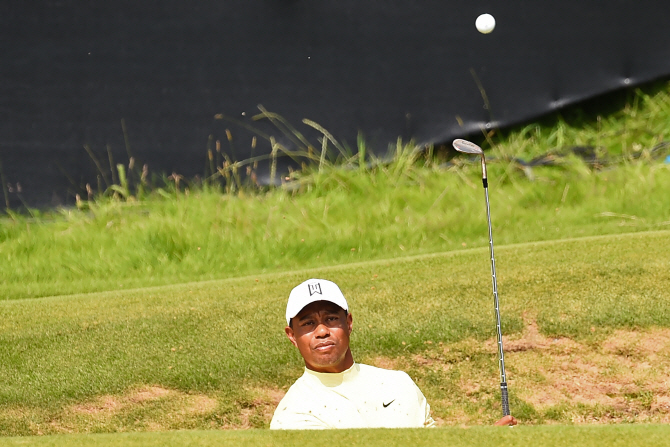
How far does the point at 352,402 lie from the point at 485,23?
7.00 m

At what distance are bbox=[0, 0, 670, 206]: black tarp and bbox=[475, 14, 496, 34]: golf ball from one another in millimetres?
137

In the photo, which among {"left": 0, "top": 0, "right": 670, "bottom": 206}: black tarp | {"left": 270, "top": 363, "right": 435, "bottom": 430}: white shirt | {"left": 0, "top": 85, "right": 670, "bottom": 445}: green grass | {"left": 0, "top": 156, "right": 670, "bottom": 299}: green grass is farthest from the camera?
{"left": 0, "top": 0, "right": 670, "bottom": 206}: black tarp

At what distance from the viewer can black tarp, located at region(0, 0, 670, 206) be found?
30.8ft

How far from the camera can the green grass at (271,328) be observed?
5043 mm

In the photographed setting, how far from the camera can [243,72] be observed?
9.52 meters

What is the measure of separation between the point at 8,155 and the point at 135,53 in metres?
1.60

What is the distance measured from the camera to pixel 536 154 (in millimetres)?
9758

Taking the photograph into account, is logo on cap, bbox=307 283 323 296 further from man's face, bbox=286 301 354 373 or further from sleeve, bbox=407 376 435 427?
sleeve, bbox=407 376 435 427

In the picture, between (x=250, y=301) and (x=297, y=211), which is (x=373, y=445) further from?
(x=297, y=211)

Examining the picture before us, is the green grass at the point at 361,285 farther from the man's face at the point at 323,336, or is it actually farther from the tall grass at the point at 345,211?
the man's face at the point at 323,336

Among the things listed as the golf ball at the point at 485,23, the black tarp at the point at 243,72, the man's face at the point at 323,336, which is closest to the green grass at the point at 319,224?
the black tarp at the point at 243,72

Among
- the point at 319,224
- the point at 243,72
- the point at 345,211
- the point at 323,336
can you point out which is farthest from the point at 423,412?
the point at 243,72

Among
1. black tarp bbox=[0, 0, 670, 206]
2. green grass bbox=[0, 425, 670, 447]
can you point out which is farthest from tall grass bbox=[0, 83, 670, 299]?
green grass bbox=[0, 425, 670, 447]

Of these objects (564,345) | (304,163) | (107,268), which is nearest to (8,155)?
(107,268)
